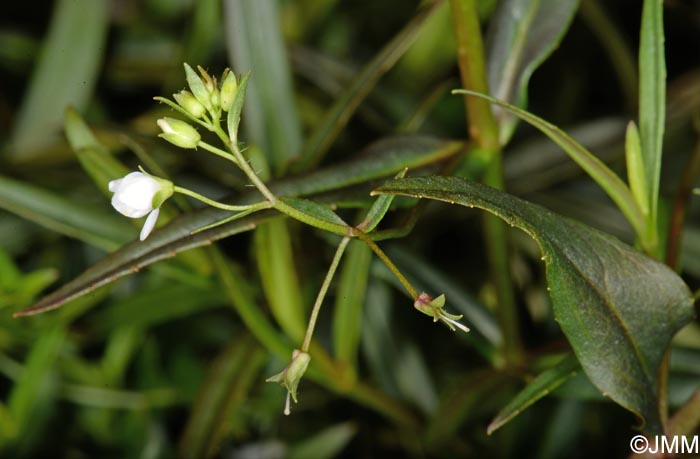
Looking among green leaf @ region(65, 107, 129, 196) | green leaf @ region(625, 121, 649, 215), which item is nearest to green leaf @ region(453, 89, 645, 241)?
green leaf @ region(625, 121, 649, 215)

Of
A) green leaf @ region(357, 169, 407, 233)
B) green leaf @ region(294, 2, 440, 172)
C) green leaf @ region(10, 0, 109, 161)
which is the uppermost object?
green leaf @ region(10, 0, 109, 161)

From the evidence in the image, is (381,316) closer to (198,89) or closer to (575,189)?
(575,189)

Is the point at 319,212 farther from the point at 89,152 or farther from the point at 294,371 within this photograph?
the point at 89,152

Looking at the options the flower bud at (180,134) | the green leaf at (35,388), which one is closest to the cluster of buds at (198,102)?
the flower bud at (180,134)

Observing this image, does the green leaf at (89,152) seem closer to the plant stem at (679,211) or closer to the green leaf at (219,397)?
the green leaf at (219,397)

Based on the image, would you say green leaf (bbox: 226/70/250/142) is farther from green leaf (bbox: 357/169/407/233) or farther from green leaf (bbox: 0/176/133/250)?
green leaf (bbox: 0/176/133/250)

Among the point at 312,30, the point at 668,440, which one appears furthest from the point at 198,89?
the point at 312,30
